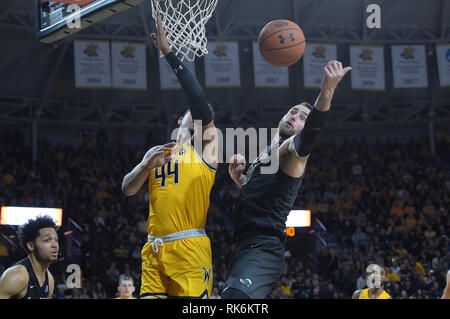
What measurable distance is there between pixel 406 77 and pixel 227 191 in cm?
623

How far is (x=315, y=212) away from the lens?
15.9 metres

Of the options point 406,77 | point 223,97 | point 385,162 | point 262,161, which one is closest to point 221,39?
point 223,97

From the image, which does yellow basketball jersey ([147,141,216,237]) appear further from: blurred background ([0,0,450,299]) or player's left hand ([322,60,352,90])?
blurred background ([0,0,450,299])

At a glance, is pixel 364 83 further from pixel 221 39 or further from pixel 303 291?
pixel 303 291

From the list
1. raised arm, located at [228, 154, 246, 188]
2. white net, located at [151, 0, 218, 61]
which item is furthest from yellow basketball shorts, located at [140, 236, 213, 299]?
white net, located at [151, 0, 218, 61]

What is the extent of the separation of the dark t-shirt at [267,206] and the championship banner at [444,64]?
1301 centimetres

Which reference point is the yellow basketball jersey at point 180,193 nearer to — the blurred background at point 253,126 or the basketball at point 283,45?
the basketball at point 283,45

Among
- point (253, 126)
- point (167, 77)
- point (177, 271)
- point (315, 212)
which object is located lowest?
point (315, 212)

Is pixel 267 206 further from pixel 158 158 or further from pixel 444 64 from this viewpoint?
pixel 444 64

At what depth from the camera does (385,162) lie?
18.0m

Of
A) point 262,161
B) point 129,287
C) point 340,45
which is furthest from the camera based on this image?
point 340,45

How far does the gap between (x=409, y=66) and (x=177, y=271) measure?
13629mm

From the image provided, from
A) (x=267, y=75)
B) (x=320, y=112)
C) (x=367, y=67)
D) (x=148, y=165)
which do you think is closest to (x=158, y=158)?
(x=148, y=165)
